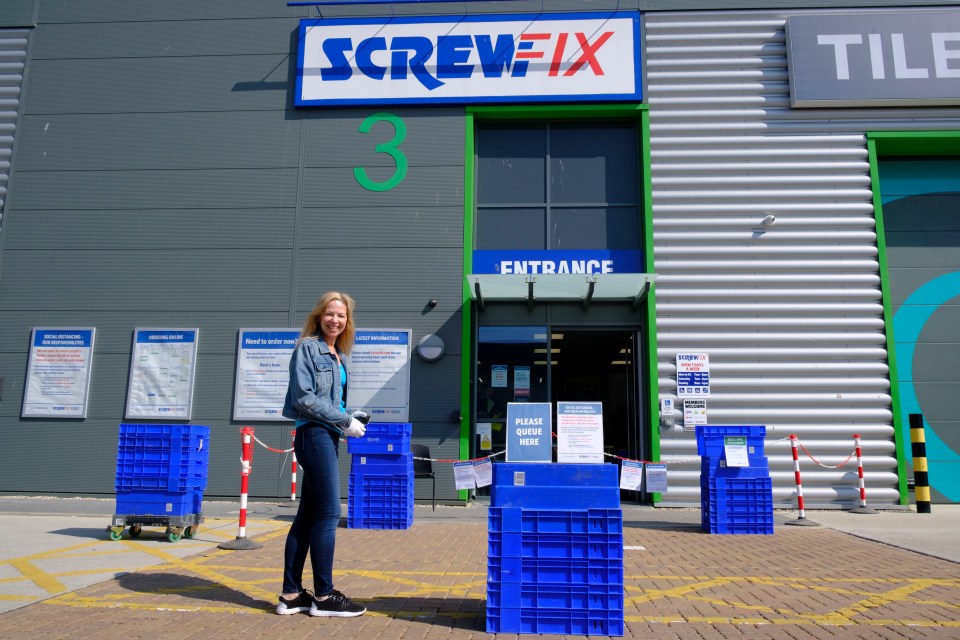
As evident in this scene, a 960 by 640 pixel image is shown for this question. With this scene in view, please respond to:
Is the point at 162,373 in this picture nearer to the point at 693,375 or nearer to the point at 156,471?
the point at 156,471

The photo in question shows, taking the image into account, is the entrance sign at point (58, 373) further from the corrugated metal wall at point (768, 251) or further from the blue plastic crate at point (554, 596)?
the blue plastic crate at point (554, 596)

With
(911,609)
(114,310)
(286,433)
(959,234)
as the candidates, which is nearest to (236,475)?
(286,433)

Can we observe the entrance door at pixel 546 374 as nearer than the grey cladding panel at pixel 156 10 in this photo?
Yes

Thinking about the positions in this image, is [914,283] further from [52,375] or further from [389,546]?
[52,375]

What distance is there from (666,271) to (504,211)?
285 centimetres

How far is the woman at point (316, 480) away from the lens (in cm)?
398

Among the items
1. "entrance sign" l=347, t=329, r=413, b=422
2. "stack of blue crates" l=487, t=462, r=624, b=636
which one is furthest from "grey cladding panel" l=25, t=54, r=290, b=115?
"stack of blue crates" l=487, t=462, r=624, b=636

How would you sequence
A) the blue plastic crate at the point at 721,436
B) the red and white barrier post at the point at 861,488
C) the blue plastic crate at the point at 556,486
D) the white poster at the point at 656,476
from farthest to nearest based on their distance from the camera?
the red and white barrier post at the point at 861,488
the white poster at the point at 656,476
the blue plastic crate at the point at 721,436
the blue plastic crate at the point at 556,486

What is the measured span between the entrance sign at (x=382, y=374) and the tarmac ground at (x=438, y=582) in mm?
2517

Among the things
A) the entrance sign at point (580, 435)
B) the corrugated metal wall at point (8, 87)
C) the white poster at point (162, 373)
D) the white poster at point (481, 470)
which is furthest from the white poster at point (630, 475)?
the corrugated metal wall at point (8, 87)

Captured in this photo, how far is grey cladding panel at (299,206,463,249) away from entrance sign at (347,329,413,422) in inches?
60.1

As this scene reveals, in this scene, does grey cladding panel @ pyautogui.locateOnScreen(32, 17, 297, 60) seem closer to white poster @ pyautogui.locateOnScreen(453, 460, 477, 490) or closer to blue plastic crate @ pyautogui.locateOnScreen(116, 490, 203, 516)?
white poster @ pyautogui.locateOnScreen(453, 460, 477, 490)

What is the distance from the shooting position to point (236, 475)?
35.1ft

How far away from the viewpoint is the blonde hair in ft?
14.1
